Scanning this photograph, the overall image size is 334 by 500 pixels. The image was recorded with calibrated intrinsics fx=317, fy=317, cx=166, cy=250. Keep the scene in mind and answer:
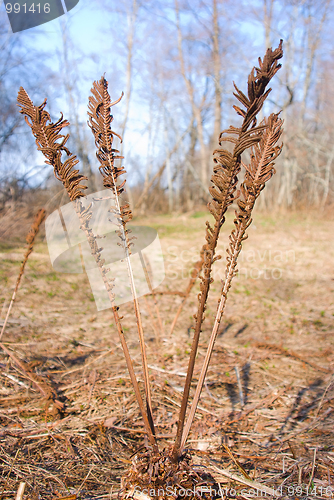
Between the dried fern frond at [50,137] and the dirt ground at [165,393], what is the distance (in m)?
1.26

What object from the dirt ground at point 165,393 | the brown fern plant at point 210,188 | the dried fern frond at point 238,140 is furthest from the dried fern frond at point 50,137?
the dirt ground at point 165,393

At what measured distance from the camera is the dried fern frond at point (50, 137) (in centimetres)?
116

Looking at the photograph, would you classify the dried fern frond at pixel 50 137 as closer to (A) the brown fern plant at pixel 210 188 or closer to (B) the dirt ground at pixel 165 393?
(A) the brown fern plant at pixel 210 188

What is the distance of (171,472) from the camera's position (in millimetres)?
1197

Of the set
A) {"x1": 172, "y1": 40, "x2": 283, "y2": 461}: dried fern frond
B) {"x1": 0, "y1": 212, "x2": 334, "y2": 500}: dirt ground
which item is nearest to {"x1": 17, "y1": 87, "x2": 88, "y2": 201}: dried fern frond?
{"x1": 172, "y1": 40, "x2": 283, "y2": 461}: dried fern frond

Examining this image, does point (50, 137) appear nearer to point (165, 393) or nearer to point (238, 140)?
point (238, 140)

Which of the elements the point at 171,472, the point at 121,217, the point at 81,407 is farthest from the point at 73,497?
the point at 121,217

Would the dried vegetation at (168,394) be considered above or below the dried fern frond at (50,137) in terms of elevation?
below

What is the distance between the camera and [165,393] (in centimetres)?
224

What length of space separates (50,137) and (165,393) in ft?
6.01

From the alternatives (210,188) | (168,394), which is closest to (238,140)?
(210,188)

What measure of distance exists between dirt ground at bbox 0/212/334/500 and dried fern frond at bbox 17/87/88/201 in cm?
126

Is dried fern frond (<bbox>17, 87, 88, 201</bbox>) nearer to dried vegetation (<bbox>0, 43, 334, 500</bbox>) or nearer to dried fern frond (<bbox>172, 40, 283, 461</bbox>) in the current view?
dried vegetation (<bbox>0, 43, 334, 500</bbox>)

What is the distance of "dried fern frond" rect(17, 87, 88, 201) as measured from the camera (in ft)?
3.81
